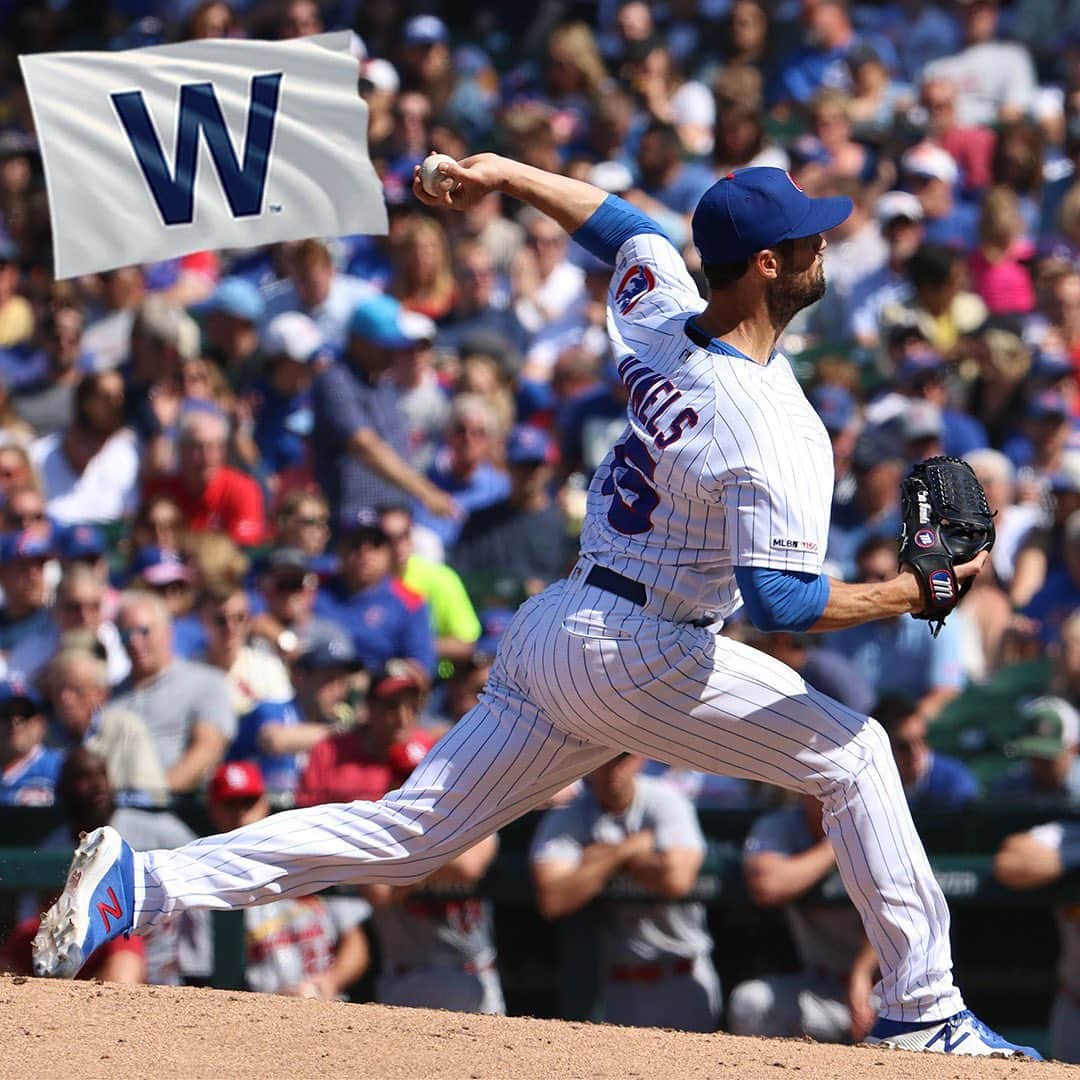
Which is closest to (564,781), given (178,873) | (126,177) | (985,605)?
(178,873)

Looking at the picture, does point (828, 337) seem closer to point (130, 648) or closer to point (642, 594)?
point (130, 648)

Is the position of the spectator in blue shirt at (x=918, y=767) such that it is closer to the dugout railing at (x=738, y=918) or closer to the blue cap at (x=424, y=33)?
the dugout railing at (x=738, y=918)

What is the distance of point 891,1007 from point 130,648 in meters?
3.55

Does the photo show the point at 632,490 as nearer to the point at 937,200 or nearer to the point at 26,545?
the point at 26,545

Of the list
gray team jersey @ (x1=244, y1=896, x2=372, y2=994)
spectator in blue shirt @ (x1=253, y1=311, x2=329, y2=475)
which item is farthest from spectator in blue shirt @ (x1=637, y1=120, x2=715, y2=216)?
gray team jersey @ (x1=244, y1=896, x2=372, y2=994)

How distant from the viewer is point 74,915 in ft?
14.2

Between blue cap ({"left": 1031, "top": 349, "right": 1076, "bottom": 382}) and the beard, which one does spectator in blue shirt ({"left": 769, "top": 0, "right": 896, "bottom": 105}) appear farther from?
the beard

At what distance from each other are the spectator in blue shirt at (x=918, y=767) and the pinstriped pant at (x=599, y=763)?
6.64 ft

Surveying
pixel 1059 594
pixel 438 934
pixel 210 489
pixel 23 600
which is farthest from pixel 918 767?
pixel 23 600

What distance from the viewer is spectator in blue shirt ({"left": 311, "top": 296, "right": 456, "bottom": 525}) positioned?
8195 millimetres

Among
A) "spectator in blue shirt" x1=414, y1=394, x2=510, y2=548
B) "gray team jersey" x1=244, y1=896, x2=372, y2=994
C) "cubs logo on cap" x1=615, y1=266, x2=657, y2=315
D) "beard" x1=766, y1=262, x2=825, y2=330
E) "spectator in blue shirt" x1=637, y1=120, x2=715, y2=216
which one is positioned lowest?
"gray team jersey" x1=244, y1=896, x2=372, y2=994

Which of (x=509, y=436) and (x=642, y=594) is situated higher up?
(x=642, y=594)

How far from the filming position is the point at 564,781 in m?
4.44

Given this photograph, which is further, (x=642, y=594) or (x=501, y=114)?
(x=501, y=114)
